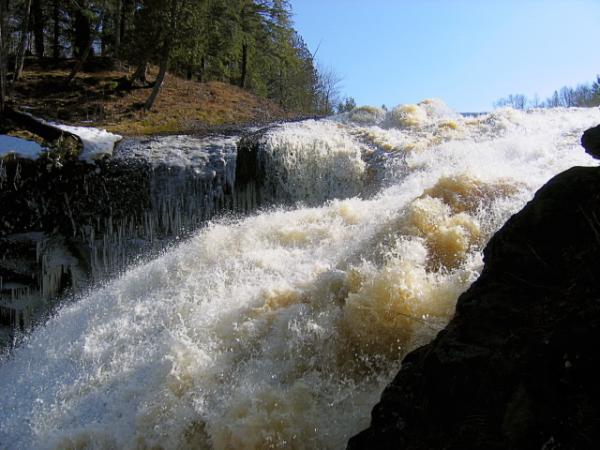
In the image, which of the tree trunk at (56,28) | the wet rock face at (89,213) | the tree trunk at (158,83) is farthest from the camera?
the tree trunk at (56,28)

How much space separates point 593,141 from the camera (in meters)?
3.14

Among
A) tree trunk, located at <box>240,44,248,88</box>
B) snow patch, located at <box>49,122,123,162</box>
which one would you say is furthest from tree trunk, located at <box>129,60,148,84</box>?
snow patch, located at <box>49,122,123,162</box>

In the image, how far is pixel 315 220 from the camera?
6.98 metres

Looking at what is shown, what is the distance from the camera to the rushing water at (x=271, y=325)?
13.4ft

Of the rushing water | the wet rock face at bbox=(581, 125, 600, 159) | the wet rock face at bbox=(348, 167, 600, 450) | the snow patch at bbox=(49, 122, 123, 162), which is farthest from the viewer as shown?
the snow patch at bbox=(49, 122, 123, 162)

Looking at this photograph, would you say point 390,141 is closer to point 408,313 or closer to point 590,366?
point 408,313

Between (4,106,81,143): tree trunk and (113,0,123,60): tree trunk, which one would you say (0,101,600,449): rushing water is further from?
(113,0,123,60): tree trunk

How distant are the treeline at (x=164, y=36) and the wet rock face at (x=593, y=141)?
1195 cm

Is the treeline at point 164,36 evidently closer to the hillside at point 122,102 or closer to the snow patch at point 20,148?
the hillside at point 122,102

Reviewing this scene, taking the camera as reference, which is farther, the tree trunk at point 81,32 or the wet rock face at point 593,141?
the tree trunk at point 81,32

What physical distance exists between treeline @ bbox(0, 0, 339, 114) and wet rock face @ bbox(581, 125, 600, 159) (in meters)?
12.0

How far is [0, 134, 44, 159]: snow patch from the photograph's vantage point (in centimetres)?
928

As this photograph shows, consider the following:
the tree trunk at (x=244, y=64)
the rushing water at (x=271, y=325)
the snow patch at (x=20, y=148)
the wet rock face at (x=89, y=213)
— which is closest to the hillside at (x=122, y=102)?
the tree trunk at (x=244, y=64)

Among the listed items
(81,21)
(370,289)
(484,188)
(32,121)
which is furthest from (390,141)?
(81,21)
